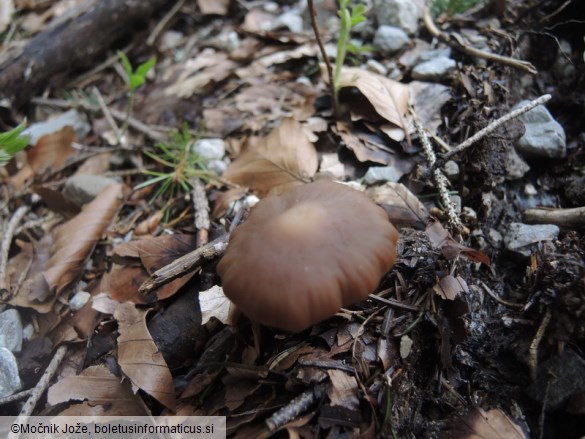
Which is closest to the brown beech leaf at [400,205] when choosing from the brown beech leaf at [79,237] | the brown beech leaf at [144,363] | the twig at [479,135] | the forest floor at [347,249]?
the forest floor at [347,249]

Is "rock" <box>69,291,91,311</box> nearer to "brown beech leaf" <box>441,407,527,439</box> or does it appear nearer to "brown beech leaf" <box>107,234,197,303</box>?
"brown beech leaf" <box>107,234,197,303</box>

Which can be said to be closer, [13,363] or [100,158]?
[13,363]

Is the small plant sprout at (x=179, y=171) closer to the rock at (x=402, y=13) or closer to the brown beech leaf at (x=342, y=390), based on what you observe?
the brown beech leaf at (x=342, y=390)

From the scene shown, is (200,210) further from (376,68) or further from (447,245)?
(376,68)

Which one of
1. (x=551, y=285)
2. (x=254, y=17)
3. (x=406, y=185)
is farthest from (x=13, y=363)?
(x=254, y=17)

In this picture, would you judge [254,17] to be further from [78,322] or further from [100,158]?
[78,322]
